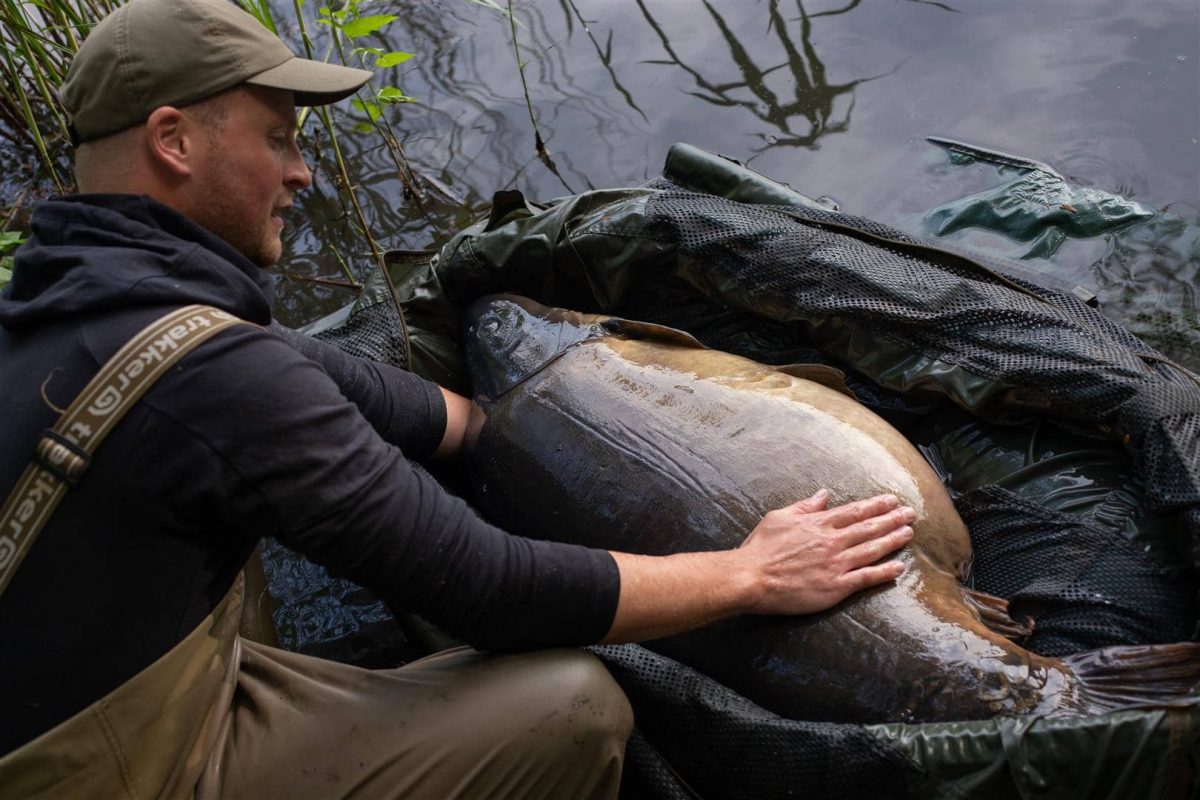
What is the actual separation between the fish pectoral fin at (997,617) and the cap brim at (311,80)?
1977 mm

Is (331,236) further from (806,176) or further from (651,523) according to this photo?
(651,523)

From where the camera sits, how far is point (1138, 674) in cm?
234

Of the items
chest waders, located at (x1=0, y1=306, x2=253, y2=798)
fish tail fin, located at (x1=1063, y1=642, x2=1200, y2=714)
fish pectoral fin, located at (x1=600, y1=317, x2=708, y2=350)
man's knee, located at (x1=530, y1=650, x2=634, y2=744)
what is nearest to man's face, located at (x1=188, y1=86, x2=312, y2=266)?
chest waders, located at (x1=0, y1=306, x2=253, y2=798)

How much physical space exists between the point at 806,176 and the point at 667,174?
3.72 ft

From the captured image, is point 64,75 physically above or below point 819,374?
above

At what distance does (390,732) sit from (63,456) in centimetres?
90

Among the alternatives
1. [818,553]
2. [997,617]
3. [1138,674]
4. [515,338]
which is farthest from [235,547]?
[1138,674]

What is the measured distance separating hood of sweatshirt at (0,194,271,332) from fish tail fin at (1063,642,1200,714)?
200 centimetres

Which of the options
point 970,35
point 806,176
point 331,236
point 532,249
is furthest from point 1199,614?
point 331,236

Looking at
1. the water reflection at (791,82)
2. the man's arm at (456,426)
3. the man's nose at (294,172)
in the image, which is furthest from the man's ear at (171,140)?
the water reflection at (791,82)

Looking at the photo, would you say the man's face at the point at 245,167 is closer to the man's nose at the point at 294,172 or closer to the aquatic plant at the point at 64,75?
the man's nose at the point at 294,172

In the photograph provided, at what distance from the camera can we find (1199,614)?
251 cm

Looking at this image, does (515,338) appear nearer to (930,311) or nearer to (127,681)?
(930,311)

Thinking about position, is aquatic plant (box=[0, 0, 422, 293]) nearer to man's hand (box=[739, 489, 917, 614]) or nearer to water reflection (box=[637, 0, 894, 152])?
water reflection (box=[637, 0, 894, 152])
